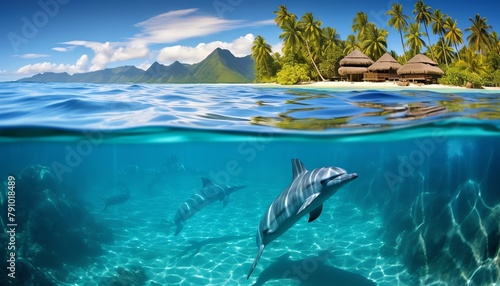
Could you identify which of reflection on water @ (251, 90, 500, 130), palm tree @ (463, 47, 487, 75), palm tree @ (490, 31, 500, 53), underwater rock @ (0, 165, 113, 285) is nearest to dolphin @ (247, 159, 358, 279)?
reflection on water @ (251, 90, 500, 130)

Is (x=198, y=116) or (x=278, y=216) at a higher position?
(x=198, y=116)

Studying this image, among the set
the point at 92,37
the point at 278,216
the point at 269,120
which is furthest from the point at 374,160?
the point at 92,37

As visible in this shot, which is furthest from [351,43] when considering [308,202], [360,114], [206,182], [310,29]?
[308,202]

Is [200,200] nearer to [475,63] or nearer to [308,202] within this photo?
[308,202]

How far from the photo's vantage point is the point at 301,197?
23.0 ft

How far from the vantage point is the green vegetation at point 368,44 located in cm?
5806

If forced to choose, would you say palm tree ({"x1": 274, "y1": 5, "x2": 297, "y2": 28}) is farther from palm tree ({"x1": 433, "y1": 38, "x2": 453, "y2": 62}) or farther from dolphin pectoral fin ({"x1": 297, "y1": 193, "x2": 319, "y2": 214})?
dolphin pectoral fin ({"x1": 297, "y1": 193, "x2": 319, "y2": 214})

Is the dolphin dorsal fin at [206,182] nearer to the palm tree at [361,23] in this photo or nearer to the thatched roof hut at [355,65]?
the thatched roof hut at [355,65]

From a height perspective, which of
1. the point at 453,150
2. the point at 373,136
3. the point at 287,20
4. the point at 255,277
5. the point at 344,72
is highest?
the point at 287,20

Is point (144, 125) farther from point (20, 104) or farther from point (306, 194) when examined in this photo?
point (306, 194)

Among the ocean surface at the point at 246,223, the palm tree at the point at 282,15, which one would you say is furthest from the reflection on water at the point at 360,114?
the palm tree at the point at 282,15

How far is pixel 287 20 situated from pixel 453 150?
44.9m

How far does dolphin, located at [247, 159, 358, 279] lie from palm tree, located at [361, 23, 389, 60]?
61136mm

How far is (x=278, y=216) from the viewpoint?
24.5ft
